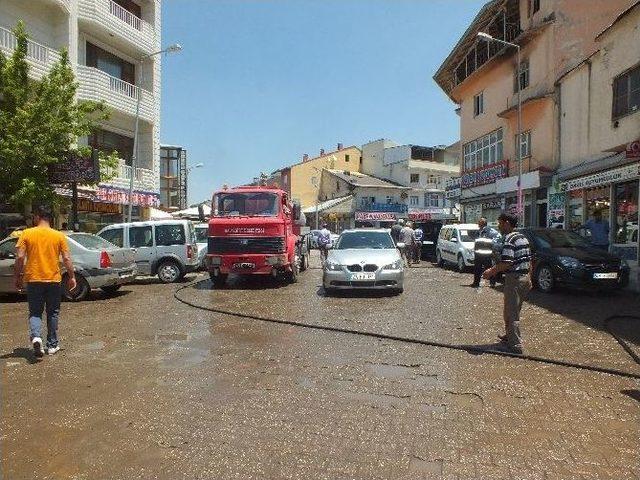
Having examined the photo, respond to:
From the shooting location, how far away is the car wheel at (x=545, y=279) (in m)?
12.6

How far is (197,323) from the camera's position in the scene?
8781 mm

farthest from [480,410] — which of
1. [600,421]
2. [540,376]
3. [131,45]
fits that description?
[131,45]

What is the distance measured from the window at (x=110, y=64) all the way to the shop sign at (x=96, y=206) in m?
5.95

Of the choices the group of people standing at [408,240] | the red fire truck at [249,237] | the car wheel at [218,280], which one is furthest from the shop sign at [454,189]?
the car wheel at [218,280]

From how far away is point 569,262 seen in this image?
479 inches

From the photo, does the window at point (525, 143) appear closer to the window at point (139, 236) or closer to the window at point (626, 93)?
the window at point (626, 93)

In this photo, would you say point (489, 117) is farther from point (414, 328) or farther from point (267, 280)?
point (414, 328)

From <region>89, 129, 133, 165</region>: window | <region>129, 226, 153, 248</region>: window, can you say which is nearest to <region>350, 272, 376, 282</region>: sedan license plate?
<region>129, 226, 153, 248</region>: window

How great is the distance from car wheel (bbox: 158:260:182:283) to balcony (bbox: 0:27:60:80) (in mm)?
8734

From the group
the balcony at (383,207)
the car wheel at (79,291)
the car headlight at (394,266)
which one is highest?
the balcony at (383,207)

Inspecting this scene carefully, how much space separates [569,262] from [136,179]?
66.4ft

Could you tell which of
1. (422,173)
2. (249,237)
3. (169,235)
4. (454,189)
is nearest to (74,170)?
(169,235)

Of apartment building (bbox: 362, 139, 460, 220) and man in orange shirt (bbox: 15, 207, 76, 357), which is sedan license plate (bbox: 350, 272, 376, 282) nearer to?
man in orange shirt (bbox: 15, 207, 76, 357)

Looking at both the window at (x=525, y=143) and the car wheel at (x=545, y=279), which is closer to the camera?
the car wheel at (x=545, y=279)
